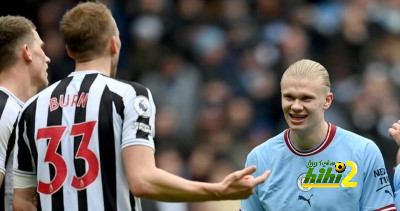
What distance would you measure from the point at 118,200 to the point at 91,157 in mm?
282

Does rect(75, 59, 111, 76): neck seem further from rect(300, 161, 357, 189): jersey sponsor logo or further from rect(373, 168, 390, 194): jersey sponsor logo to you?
rect(373, 168, 390, 194): jersey sponsor logo

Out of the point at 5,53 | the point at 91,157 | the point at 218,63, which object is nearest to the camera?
the point at 91,157

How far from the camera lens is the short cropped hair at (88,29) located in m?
5.59

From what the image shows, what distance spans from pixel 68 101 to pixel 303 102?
171cm

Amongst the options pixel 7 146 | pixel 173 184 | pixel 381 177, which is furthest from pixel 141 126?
pixel 381 177

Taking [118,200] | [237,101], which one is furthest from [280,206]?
[237,101]

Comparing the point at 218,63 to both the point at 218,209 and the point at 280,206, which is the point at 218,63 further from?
the point at 280,206

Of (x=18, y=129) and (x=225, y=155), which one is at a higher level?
(x=225, y=155)

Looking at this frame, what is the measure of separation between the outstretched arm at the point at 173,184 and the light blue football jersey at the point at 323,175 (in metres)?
1.41

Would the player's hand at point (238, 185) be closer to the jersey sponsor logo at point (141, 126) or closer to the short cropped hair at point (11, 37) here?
the jersey sponsor logo at point (141, 126)

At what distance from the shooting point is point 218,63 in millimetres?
13562

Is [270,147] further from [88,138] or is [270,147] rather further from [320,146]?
[88,138]

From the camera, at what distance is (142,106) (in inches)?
217

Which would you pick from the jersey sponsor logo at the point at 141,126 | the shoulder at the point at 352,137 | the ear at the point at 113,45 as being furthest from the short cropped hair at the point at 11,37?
the shoulder at the point at 352,137
